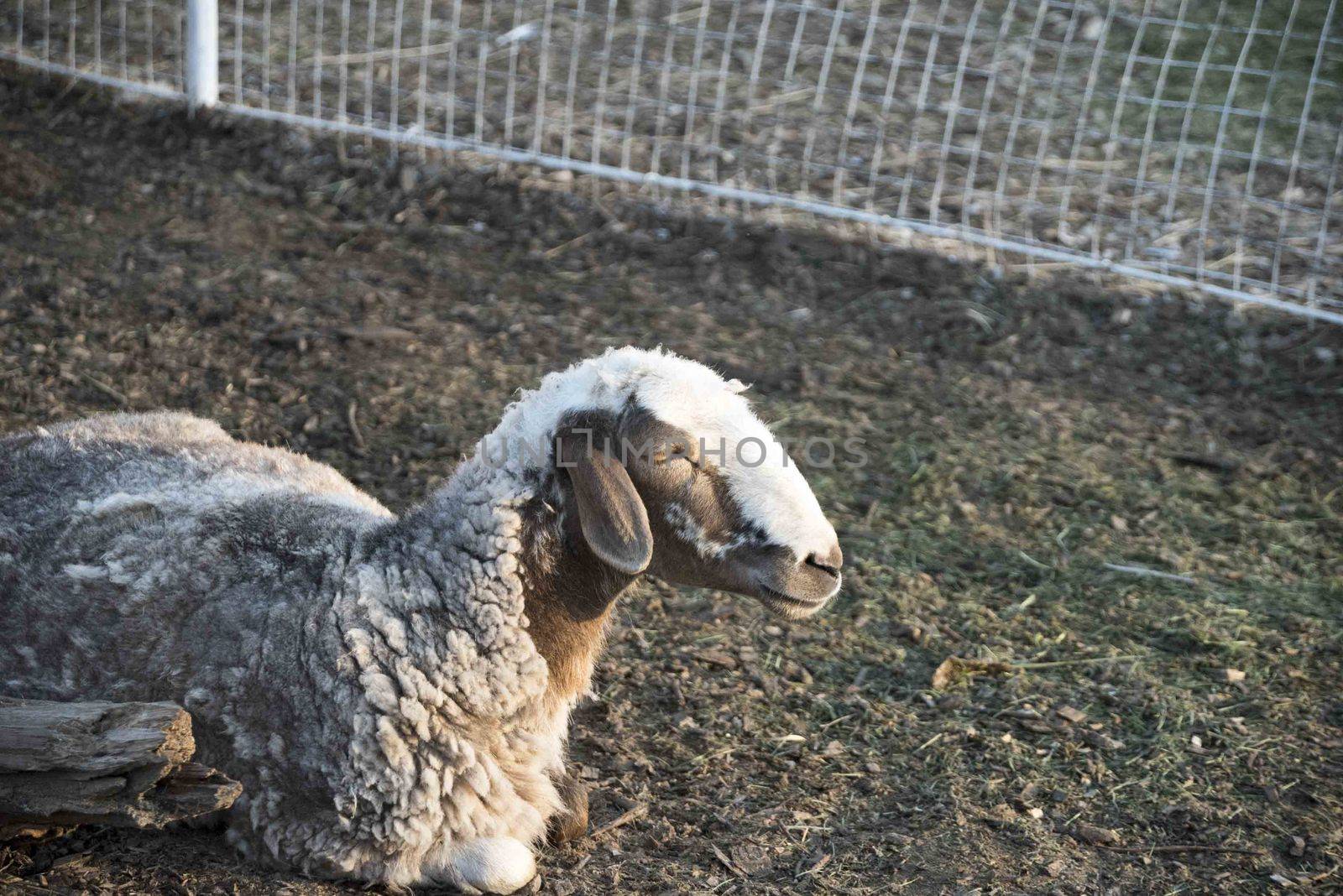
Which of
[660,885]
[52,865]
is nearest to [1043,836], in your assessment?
[660,885]

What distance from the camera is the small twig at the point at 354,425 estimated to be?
16.3 feet

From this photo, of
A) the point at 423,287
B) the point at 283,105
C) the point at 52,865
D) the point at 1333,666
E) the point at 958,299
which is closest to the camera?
the point at 52,865

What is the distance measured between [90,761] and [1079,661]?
10.1 ft

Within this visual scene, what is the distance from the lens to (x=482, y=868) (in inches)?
119

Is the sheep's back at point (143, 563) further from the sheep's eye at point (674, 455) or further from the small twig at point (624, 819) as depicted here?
the small twig at point (624, 819)

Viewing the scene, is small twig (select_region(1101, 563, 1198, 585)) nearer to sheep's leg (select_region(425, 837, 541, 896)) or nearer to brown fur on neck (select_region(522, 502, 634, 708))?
brown fur on neck (select_region(522, 502, 634, 708))

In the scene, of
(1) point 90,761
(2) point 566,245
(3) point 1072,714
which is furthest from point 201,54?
(3) point 1072,714

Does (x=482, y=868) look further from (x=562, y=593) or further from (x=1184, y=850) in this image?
(x=1184, y=850)

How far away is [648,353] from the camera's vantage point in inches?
131

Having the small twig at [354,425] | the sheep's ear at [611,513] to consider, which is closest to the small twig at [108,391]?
the small twig at [354,425]

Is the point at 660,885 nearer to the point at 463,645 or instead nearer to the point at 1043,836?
the point at 463,645

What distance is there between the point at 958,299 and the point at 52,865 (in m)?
5.14

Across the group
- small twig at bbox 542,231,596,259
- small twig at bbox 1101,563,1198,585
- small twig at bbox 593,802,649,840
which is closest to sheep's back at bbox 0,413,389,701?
small twig at bbox 593,802,649,840

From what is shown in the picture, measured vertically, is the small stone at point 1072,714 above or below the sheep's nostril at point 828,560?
below
